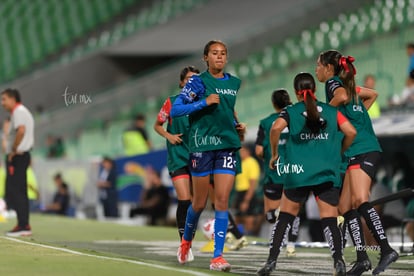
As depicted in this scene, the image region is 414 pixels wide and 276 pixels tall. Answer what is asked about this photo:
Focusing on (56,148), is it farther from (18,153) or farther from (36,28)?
(18,153)

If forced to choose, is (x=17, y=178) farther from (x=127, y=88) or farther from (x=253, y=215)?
(x=127, y=88)

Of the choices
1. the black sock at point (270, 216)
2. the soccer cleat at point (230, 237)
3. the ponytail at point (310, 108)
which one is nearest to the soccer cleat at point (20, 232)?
the soccer cleat at point (230, 237)

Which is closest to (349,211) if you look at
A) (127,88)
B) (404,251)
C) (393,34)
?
(404,251)

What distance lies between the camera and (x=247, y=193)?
65.3 ft

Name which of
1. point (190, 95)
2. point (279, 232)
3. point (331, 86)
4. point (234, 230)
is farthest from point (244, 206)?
point (279, 232)

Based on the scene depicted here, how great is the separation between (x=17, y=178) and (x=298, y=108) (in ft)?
20.1

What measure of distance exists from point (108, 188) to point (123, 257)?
43.7 ft

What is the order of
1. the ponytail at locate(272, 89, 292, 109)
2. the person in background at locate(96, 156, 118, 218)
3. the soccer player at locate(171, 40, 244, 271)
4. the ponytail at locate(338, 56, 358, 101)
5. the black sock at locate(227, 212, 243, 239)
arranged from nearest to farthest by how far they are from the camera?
the ponytail at locate(338, 56, 358, 101)
the soccer player at locate(171, 40, 244, 271)
the ponytail at locate(272, 89, 292, 109)
the black sock at locate(227, 212, 243, 239)
the person in background at locate(96, 156, 118, 218)

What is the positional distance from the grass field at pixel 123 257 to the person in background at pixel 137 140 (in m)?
7.81

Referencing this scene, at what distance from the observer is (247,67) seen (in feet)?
99.2

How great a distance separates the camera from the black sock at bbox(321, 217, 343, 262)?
10211 mm

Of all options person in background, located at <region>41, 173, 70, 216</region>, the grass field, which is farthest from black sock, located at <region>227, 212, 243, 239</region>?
person in background, located at <region>41, 173, 70, 216</region>

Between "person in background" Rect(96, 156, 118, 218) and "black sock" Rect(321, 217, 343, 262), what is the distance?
15533 mm

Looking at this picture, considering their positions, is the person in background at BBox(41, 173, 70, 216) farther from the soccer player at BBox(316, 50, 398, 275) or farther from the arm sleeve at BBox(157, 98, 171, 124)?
the soccer player at BBox(316, 50, 398, 275)
